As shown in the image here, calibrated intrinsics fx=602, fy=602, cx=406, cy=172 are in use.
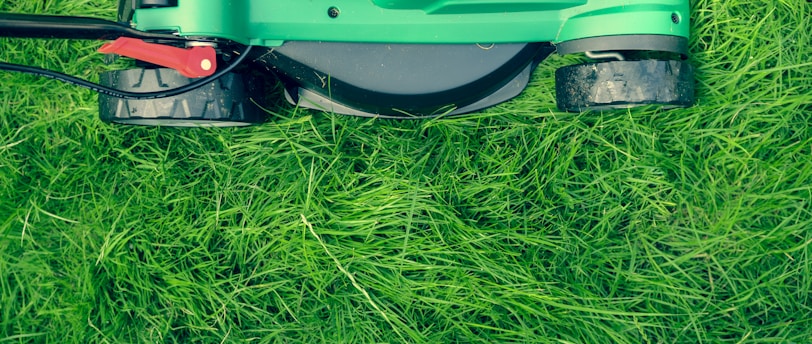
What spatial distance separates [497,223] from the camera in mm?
1692

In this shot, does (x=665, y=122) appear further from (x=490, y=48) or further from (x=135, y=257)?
(x=135, y=257)

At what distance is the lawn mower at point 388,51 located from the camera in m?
1.38

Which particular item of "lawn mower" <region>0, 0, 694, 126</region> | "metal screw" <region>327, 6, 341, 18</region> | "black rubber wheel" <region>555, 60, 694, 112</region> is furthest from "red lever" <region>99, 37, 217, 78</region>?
"black rubber wheel" <region>555, 60, 694, 112</region>

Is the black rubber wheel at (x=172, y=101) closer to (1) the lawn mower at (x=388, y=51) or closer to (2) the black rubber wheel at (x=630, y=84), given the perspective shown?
(1) the lawn mower at (x=388, y=51)

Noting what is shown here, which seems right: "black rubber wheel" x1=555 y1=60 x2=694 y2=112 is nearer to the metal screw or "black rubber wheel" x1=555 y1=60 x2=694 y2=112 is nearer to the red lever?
the metal screw

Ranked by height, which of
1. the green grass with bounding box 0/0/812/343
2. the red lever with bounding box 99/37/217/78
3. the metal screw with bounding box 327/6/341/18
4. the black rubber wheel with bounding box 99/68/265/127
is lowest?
the green grass with bounding box 0/0/812/343

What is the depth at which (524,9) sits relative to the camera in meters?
1.46

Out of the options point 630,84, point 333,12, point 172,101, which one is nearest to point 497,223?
point 630,84

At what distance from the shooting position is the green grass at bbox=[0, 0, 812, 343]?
5.48 feet

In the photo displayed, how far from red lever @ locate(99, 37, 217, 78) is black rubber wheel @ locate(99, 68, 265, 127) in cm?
10

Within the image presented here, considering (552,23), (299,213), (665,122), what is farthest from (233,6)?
(665,122)

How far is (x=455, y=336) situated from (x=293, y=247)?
20.4 inches

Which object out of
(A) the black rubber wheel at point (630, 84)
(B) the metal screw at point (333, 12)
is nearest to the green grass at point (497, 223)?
(A) the black rubber wheel at point (630, 84)

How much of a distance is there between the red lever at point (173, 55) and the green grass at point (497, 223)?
366 mm
